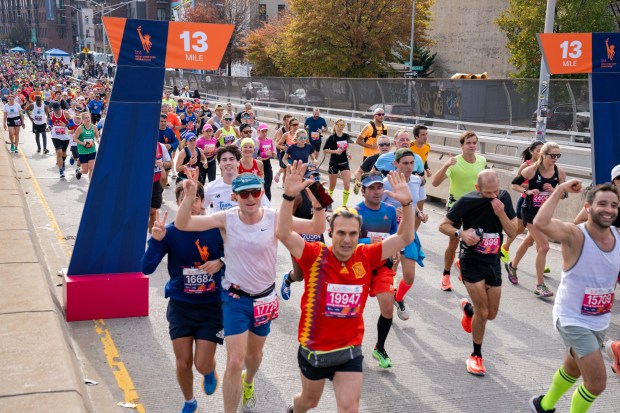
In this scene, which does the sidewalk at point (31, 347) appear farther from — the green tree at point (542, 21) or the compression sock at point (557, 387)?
the green tree at point (542, 21)

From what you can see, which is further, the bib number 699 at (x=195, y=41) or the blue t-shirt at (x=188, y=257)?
the bib number 699 at (x=195, y=41)

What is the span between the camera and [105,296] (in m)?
7.94

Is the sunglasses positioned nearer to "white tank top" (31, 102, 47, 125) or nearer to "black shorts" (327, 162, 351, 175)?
"black shorts" (327, 162, 351, 175)

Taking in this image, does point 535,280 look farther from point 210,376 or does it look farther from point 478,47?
point 478,47

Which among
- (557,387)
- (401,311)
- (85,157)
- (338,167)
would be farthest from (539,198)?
(85,157)

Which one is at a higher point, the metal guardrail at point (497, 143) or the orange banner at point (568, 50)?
the orange banner at point (568, 50)

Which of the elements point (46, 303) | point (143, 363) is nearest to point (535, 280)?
point (143, 363)

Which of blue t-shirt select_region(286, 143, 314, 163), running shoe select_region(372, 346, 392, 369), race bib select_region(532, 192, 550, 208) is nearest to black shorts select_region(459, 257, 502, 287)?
running shoe select_region(372, 346, 392, 369)

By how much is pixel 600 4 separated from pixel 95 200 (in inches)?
1223

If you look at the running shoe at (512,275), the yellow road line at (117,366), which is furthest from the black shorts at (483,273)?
the running shoe at (512,275)

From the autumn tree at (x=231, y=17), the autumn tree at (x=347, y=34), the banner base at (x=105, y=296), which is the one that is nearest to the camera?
the banner base at (x=105, y=296)

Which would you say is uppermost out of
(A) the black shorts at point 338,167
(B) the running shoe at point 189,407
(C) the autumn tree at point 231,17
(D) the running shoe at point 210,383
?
(C) the autumn tree at point 231,17

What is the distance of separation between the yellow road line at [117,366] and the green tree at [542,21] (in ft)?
98.2

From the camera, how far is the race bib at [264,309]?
5.31m
